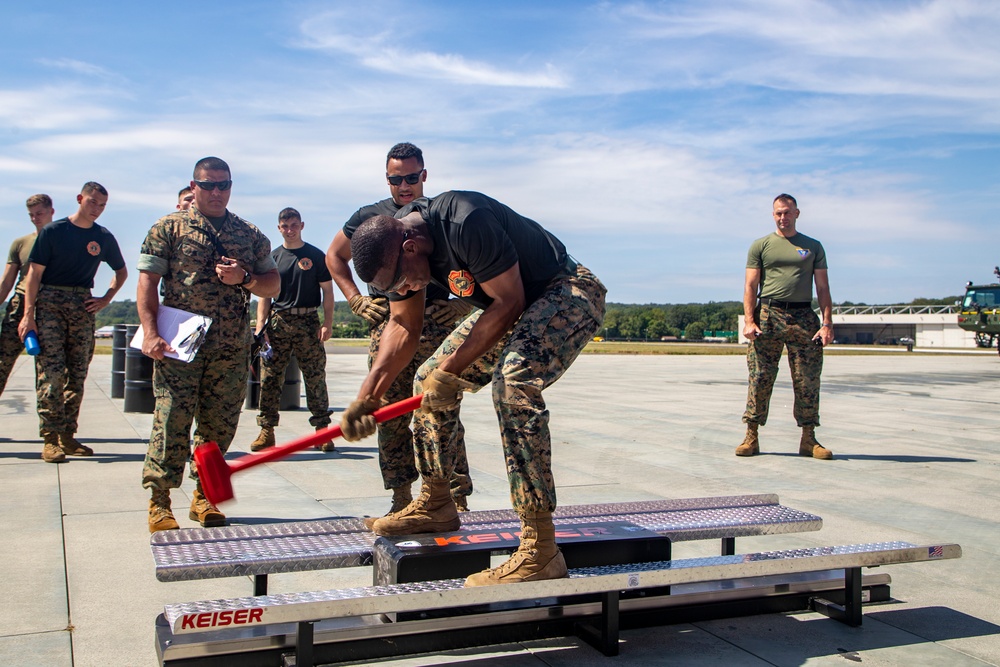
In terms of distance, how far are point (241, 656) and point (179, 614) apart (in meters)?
0.42

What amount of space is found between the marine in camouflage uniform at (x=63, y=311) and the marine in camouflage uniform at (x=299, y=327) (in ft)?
4.85

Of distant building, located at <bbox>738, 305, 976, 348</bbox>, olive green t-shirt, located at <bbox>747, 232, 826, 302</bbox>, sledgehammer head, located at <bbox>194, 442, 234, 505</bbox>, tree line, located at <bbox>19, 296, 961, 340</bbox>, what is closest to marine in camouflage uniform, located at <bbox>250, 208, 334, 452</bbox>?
olive green t-shirt, located at <bbox>747, 232, 826, 302</bbox>

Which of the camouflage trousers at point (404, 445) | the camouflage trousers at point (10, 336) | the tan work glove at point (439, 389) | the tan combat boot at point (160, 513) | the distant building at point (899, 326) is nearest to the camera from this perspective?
the tan work glove at point (439, 389)

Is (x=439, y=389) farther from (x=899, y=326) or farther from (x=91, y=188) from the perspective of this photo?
(x=899, y=326)

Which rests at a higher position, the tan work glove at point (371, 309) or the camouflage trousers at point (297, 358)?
the tan work glove at point (371, 309)

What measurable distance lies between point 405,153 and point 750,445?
4138 millimetres

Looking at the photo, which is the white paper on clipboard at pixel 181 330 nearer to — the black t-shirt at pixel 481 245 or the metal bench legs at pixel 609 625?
the black t-shirt at pixel 481 245

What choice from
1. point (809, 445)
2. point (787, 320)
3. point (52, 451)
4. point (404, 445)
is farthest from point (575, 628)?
point (52, 451)

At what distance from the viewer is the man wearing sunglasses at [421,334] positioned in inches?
181

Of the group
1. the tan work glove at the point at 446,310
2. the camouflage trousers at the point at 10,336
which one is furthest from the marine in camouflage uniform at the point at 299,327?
the tan work glove at the point at 446,310

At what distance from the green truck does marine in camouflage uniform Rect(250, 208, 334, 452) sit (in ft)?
112

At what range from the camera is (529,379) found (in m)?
3.14

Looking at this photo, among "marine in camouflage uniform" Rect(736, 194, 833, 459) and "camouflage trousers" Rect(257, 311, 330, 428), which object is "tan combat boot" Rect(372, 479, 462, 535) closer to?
"marine in camouflage uniform" Rect(736, 194, 833, 459)

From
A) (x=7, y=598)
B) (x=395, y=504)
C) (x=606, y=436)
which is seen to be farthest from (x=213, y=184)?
(x=606, y=436)
